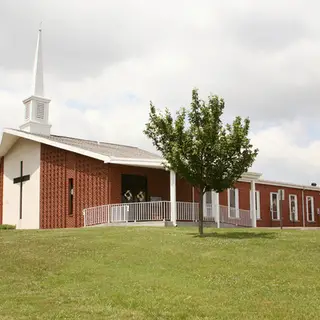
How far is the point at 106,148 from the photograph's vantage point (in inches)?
1156

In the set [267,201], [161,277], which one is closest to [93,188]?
[267,201]

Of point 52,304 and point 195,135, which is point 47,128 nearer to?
point 195,135

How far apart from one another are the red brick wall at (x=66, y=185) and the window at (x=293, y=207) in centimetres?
1514

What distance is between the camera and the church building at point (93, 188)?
964 inches

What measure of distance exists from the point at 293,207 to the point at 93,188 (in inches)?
615

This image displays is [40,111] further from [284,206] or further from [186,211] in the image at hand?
[284,206]

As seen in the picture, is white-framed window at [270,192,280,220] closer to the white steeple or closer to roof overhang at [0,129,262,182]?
roof overhang at [0,129,262,182]

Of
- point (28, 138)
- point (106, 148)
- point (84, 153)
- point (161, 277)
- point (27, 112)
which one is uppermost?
point (27, 112)

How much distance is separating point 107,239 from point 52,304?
286 inches

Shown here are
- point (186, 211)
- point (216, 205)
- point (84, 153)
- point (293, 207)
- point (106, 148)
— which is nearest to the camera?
point (186, 211)

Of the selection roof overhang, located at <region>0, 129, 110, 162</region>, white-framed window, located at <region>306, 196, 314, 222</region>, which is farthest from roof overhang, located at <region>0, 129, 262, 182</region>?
white-framed window, located at <region>306, 196, 314, 222</region>

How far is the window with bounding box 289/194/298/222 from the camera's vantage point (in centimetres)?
3578

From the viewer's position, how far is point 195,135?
17609 mm

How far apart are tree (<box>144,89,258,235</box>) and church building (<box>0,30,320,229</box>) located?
14.8ft
